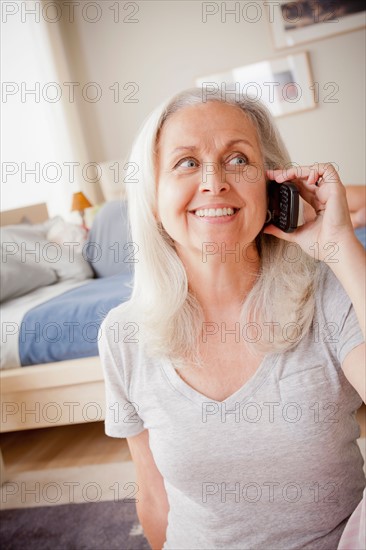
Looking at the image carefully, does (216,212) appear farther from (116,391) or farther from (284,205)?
(116,391)

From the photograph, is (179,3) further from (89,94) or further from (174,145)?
(174,145)

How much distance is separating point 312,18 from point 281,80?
491 mm

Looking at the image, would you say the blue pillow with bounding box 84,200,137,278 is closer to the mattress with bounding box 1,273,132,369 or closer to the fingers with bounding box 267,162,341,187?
the mattress with bounding box 1,273,132,369

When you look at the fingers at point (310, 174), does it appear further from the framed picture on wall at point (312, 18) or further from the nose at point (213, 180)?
the framed picture on wall at point (312, 18)

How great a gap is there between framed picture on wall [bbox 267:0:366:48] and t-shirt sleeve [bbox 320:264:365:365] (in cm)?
399

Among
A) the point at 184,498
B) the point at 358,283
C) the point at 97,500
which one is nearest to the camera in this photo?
the point at 358,283

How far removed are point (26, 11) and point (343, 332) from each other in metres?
4.19

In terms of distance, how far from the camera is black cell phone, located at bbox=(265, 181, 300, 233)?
0.90 metres

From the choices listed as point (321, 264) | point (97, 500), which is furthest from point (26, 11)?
point (321, 264)

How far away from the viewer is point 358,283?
794 millimetres

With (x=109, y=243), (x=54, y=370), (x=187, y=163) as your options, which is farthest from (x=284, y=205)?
(x=109, y=243)

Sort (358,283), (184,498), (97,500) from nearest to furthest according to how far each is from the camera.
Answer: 1. (358,283)
2. (184,498)
3. (97,500)

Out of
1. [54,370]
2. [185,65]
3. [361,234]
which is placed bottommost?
[54,370]

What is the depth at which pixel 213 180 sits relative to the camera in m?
0.93
